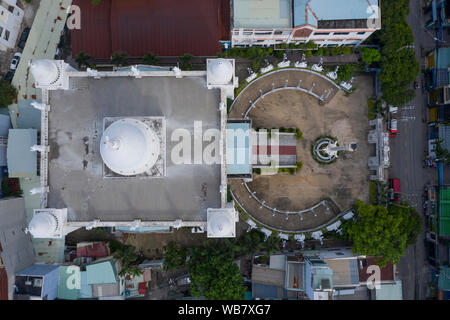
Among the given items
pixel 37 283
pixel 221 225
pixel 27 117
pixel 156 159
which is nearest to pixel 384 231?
pixel 221 225

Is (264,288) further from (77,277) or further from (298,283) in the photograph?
(77,277)

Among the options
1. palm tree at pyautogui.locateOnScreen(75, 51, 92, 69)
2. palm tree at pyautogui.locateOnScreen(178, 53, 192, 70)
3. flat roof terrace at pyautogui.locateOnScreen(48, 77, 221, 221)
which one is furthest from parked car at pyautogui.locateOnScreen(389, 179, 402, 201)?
palm tree at pyautogui.locateOnScreen(75, 51, 92, 69)

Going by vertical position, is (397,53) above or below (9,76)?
above

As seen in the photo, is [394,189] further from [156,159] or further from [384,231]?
[156,159]

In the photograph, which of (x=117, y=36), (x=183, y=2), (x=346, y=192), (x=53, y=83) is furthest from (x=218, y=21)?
(x=346, y=192)

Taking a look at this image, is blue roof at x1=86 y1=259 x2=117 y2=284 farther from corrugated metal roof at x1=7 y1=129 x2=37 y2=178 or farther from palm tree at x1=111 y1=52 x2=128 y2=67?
palm tree at x1=111 y1=52 x2=128 y2=67

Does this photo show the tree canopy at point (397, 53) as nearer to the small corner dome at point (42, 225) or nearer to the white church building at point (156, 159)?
the white church building at point (156, 159)
